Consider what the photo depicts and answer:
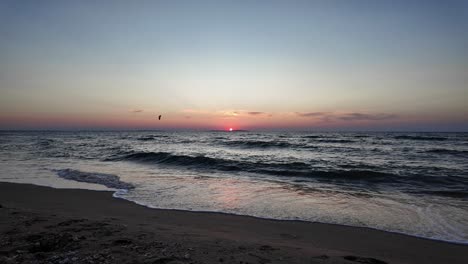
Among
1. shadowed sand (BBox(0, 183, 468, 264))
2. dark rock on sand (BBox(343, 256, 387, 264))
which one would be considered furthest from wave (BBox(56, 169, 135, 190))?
dark rock on sand (BBox(343, 256, 387, 264))

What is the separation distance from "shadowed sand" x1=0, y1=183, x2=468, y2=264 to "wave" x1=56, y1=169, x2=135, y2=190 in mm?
3568

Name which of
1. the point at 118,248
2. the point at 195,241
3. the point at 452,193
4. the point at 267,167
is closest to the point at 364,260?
the point at 195,241

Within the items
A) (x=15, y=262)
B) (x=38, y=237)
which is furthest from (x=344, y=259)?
(x=38, y=237)

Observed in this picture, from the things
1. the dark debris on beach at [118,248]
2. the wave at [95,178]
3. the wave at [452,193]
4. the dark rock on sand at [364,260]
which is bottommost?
the wave at [95,178]

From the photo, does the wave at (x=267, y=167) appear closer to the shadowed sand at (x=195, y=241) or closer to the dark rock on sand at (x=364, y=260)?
the shadowed sand at (x=195, y=241)

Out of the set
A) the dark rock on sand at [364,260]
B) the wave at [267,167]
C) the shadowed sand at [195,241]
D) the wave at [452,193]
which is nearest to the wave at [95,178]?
the shadowed sand at [195,241]

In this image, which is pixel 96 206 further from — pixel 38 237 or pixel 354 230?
pixel 354 230

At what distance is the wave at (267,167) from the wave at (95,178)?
17.7ft

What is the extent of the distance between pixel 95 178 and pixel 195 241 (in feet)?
30.4

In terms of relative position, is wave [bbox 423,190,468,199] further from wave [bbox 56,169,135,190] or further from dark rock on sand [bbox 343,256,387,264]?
wave [bbox 56,169,135,190]

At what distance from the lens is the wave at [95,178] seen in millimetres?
10488

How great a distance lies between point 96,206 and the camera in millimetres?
7523

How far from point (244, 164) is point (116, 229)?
12.3 m

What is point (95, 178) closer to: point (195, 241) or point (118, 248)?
point (118, 248)
